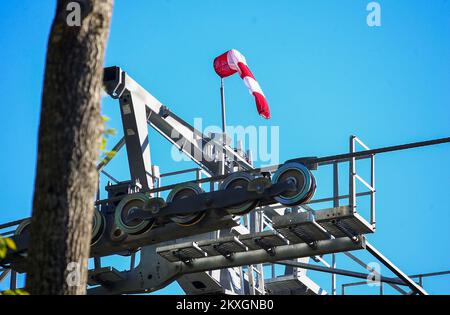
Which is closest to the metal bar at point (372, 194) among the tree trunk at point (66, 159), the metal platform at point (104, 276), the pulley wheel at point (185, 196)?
the pulley wheel at point (185, 196)

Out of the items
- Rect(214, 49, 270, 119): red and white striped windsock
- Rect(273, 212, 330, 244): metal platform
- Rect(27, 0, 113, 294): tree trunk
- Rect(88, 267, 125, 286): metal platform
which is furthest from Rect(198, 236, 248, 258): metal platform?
Rect(27, 0, 113, 294): tree trunk

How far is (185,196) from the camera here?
68.9 ft

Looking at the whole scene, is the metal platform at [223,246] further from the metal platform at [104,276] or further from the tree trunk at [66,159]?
the tree trunk at [66,159]

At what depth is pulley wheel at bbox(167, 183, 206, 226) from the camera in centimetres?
2066

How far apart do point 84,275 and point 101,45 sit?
1825mm

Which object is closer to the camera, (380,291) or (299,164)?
(299,164)

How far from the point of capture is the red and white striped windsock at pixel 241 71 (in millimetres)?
24328

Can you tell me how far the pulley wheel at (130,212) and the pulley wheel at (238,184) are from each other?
1477mm

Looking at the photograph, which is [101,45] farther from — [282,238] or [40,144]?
[282,238]

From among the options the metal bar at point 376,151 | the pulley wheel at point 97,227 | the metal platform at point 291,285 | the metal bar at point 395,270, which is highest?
the metal bar at point 376,151
